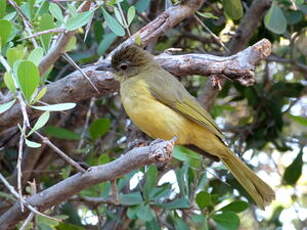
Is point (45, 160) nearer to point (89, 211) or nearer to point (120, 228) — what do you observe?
point (89, 211)

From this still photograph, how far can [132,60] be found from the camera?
4.53 metres

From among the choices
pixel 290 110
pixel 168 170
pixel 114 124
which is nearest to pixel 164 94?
pixel 168 170

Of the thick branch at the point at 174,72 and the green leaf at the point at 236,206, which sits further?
the green leaf at the point at 236,206

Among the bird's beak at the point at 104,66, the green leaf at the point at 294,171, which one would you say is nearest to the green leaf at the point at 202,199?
the bird's beak at the point at 104,66

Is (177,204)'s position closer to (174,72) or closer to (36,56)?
(174,72)

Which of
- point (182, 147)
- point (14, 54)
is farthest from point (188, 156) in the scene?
point (14, 54)

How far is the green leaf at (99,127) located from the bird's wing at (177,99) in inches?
18.5

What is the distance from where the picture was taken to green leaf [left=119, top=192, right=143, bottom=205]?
402 centimetres

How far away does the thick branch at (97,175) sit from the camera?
2736 mm

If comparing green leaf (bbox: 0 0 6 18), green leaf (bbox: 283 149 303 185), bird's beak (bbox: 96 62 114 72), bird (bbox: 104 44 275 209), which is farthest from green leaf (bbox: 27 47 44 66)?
green leaf (bbox: 283 149 303 185)

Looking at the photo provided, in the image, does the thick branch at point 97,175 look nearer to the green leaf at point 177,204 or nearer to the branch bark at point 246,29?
the green leaf at point 177,204

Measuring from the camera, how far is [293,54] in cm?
535

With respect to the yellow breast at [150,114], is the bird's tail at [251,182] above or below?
below

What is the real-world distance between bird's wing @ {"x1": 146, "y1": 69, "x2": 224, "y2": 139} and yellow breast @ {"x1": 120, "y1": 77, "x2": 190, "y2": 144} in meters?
0.04
